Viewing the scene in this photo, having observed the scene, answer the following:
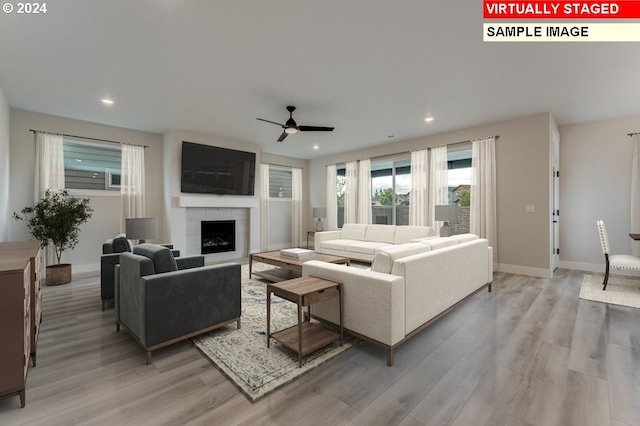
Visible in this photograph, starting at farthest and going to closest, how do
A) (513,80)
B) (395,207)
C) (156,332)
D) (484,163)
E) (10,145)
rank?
1. (395,207)
2. (484,163)
3. (10,145)
4. (513,80)
5. (156,332)

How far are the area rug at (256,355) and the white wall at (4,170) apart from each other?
3.71 metres

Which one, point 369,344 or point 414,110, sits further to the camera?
point 414,110

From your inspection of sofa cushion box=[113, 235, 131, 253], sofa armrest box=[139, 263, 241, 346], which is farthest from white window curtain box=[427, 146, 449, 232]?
sofa cushion box=[113, 235, 131, 253]

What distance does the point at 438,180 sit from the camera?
5918 millimetres

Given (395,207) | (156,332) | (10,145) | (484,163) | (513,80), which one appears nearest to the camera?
(156,332)

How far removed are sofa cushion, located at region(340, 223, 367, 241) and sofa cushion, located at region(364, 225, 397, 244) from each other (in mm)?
128

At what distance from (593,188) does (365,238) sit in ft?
14.2

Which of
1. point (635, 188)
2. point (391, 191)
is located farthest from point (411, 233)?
point (635, 188)

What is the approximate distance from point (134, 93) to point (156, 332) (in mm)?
3373

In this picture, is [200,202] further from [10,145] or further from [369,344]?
[369,344]

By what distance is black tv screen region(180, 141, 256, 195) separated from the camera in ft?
19.2

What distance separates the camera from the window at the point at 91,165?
5109 millimetres

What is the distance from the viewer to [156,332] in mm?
2225

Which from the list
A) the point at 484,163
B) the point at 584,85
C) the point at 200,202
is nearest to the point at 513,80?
the point at 584,85
